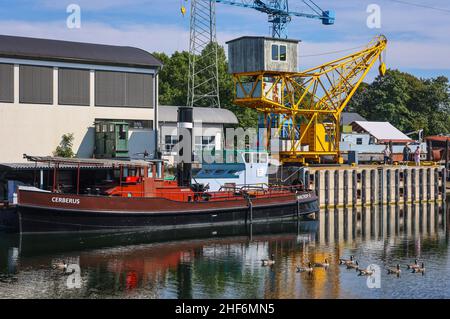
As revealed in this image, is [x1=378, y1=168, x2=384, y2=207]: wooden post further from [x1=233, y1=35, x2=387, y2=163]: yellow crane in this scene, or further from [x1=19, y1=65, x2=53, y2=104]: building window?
[x1=19, y1=65, x2=53, y2=104]: building window

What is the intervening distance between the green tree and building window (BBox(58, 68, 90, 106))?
2190 mm

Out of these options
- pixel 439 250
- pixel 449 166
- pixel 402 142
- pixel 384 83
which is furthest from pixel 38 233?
pixel 384 83

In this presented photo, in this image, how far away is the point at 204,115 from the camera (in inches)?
2247

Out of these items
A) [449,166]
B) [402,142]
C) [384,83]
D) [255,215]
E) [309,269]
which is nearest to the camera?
[309,269]

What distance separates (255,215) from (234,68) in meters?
13.0

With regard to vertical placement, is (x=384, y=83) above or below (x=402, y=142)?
above

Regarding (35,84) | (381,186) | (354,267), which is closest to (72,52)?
(35,84)

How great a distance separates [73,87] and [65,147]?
388 centimetres

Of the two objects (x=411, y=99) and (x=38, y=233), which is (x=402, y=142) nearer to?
(x=411, y=99)

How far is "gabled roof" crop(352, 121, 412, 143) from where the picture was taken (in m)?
68.7

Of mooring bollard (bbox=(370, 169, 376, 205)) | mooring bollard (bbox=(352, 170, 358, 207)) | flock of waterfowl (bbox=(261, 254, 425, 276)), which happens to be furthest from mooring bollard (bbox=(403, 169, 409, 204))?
flock of waterfowl (bbox=(261, 254, 425, 276))

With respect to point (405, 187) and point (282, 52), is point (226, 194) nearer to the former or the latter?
point (282, 52)

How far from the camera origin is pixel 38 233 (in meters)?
32.6
